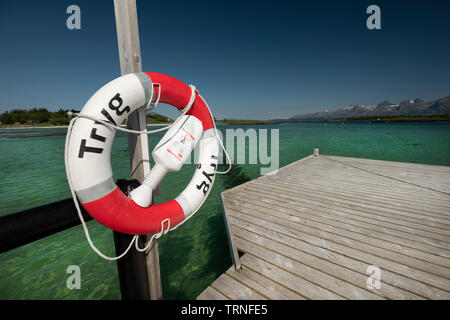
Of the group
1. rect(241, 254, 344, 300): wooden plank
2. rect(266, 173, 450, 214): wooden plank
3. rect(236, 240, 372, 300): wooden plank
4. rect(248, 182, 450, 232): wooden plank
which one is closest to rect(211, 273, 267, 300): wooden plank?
rect(241, 254, 344, 300): wooden plank

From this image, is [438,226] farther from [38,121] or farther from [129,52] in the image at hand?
[38,121]

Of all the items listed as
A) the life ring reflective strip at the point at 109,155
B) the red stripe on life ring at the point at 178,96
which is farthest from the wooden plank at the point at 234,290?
the red stripe on life ring at the point at 178,96

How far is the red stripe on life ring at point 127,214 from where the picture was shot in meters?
0.84

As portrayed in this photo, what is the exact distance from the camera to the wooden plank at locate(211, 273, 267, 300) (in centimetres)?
129

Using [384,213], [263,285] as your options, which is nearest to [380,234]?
[384,213]

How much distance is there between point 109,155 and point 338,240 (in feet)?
6.65

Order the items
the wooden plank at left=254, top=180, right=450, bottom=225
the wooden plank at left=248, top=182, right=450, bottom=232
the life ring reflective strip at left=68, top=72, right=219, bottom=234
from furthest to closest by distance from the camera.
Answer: the wooden plank at left=254, top=180, right=450, bottom=225, the wooden plank at left=248, top=182, right=450, bottom=232, the life ring reflective strip at left=68, top=72, right=219, bottom=234

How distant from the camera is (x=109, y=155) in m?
0.92

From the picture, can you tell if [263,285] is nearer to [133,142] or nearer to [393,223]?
[133,142]

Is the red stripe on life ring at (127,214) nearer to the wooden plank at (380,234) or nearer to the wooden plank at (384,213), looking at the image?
the wooden plank at (380,234)

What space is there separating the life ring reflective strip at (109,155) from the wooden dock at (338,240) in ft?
2.34

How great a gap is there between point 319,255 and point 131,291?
1.45 m

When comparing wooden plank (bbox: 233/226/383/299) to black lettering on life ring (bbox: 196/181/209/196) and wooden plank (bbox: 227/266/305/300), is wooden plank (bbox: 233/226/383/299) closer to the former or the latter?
wooden plank (bbox: 227/266/305/300)
